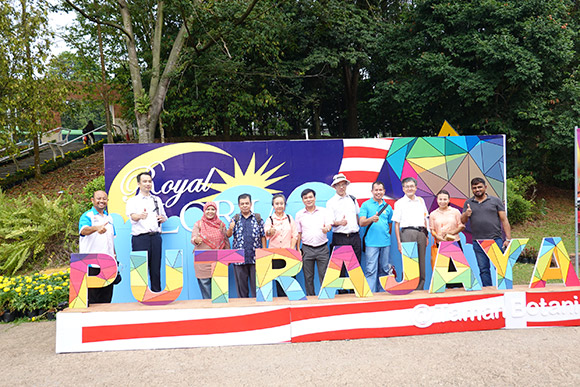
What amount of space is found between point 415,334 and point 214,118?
1231 cm

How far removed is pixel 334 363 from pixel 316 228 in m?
1.89

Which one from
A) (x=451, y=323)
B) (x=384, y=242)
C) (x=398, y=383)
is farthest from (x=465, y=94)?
(x=398, y=383)

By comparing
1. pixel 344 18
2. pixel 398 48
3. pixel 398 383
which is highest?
pixel 344 18

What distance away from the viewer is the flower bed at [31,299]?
6277mm

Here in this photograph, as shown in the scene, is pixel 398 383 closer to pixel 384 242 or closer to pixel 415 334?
pixel 415 334

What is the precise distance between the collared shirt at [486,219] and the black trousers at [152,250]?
4.37m

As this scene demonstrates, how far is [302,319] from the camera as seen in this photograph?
5082mm

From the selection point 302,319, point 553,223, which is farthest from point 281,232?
point 553,223

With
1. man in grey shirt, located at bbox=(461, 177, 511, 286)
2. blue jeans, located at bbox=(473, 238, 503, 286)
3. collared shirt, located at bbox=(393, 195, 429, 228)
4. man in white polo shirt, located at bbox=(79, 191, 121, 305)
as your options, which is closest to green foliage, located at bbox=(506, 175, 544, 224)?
man in grey shirt, located at bbox=(461, 177, 511, 286)

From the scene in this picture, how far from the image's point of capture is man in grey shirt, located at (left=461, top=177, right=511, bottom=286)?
6.04m

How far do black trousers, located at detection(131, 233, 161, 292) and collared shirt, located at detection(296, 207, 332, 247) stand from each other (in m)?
2.00

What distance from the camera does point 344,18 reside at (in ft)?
54.1

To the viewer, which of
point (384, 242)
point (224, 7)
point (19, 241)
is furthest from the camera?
point (224, 7)

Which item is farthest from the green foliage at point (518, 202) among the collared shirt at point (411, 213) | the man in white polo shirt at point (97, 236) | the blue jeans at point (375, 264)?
the man in white polo shirt at point (97, 236)
